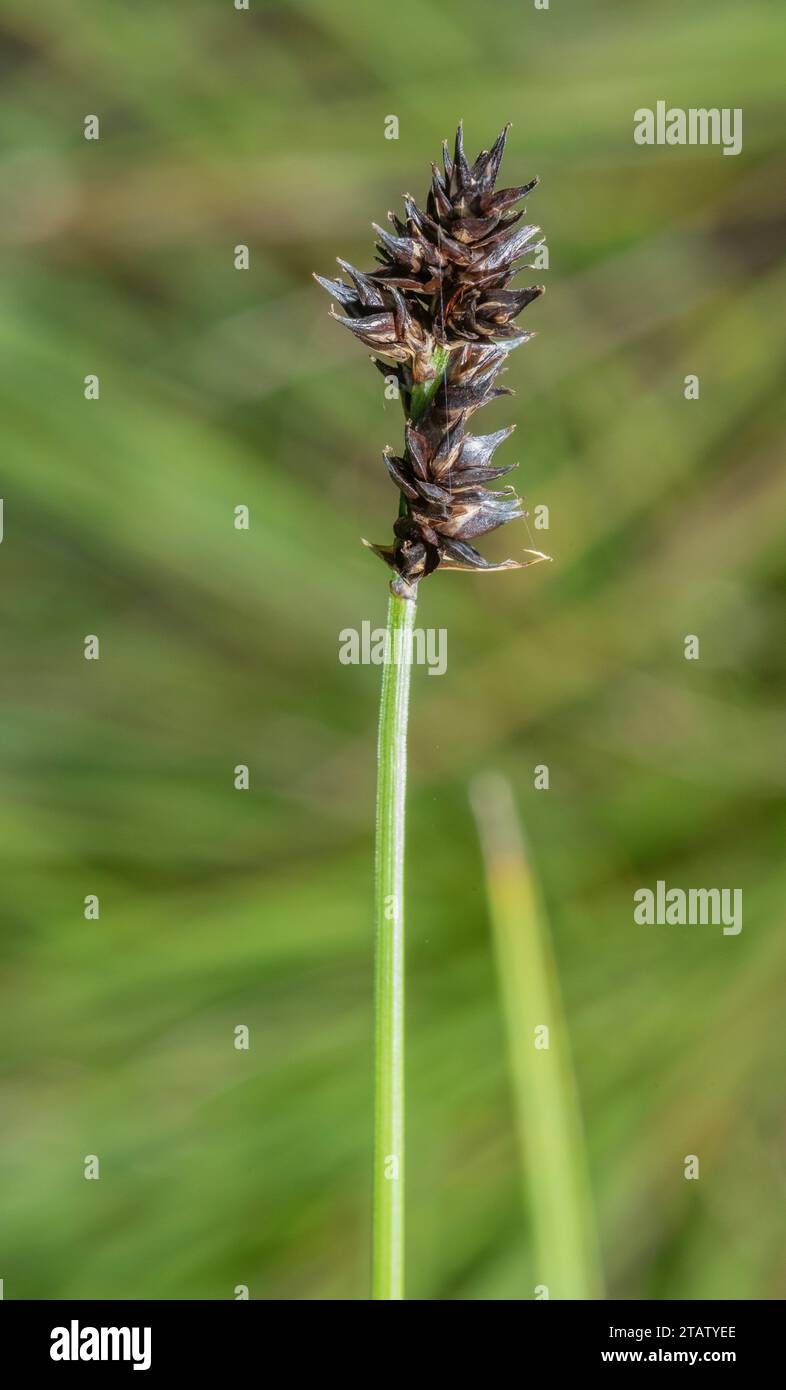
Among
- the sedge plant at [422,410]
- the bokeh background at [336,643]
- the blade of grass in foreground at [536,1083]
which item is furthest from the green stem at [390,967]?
the bokeh background at [336,643]

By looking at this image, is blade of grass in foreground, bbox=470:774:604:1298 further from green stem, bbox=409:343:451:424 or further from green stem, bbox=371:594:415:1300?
green stem, bbox=409:343:451:424

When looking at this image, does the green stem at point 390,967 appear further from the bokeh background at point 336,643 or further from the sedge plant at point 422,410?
the bokeh background at point 336,643

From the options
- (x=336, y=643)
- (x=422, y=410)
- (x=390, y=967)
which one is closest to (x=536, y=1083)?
(x=390, y=967)

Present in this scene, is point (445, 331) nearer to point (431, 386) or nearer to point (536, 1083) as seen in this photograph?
point (431, 386)

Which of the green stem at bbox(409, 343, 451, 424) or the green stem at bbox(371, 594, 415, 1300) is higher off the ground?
the green stem at bbox(409, 343, 451, 424)

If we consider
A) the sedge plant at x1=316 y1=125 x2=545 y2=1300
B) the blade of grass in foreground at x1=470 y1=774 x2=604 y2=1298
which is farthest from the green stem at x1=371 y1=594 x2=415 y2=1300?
the blade of grass in foreground at x1=470 y1=774 x2=604 y2=1298
